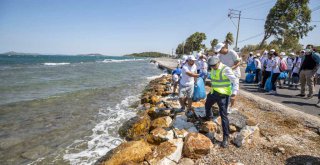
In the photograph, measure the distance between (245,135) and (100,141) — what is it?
459 centimetres

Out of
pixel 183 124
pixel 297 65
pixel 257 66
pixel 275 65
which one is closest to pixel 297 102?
pixel 275 65

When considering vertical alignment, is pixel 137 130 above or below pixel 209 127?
below

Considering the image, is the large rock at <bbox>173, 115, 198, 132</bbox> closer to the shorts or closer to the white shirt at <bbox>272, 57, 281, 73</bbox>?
the shorts

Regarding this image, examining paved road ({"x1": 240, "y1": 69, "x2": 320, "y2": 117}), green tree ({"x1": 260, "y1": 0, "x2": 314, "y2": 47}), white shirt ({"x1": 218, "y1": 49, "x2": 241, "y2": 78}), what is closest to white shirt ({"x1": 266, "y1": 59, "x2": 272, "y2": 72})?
paved road ({"x1": 240, "y1": 69, "x2": 320, "y2": 117})

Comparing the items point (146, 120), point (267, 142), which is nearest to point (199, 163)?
point (267, 142)

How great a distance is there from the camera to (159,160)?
427cm

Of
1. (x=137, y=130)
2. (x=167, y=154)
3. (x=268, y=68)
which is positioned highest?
(x=268, y=68)

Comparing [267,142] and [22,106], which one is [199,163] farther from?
[22,106]

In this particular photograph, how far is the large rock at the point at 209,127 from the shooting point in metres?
5.29

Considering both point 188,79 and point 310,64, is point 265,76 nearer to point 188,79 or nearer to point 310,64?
point 310,64

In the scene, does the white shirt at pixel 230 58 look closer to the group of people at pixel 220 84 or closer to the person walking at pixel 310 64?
the group of people at pixel 220 84

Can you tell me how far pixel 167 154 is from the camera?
4.39 m

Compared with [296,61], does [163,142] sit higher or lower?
lower

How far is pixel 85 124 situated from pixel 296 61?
11201 millimetres
